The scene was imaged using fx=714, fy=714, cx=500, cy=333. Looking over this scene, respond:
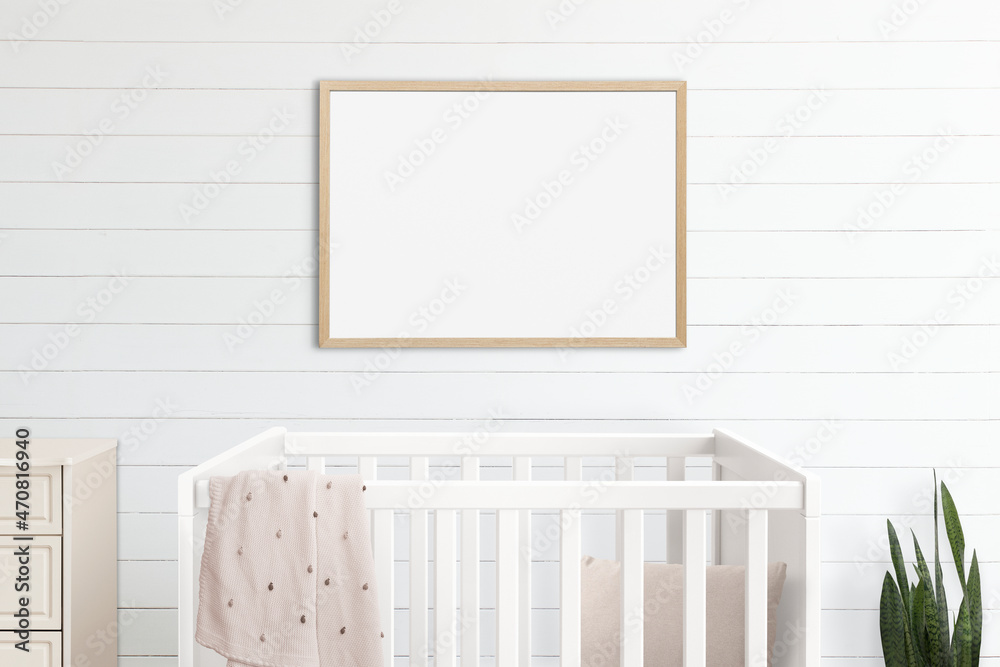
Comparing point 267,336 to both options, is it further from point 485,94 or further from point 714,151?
point 714,151

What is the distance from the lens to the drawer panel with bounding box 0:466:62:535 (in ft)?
4.80

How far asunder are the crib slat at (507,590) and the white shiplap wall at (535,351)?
71 cm

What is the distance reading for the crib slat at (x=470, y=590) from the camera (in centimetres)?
121

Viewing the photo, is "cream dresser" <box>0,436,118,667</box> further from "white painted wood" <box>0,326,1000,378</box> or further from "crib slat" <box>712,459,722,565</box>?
"crib slat" <box>712,459,722,565</box>

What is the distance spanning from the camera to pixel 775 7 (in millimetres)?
1824

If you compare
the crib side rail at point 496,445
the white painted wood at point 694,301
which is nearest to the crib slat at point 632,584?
the crib side rail at point 496,445

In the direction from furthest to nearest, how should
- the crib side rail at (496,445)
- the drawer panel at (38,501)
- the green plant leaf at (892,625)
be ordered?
the green plant leaf at (892,625) → the crib side rail at (496,445) → the drawer panel at (38,501)

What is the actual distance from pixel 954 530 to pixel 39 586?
208cm

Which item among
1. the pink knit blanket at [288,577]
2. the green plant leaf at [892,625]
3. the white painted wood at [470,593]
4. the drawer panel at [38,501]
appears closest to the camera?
the pink knit blanket at [288,577]

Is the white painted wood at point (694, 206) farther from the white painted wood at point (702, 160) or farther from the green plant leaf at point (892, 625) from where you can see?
the green plant leaf at point (892, 625)

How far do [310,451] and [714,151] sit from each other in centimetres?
124

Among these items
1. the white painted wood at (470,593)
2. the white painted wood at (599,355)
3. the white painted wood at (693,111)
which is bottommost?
the white painted wood at (470,593)

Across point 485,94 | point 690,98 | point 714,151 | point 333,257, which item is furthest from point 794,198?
point 333,257

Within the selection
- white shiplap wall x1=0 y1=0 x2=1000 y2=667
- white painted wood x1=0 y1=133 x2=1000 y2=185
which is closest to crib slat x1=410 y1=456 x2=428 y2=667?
white shiplap wall x1=0 y1=0 x2=1000 y2=667
